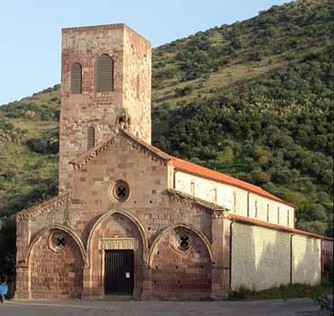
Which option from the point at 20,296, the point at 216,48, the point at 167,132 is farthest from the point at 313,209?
the point at 216,48

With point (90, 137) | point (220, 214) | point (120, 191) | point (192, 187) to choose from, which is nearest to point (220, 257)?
point (220, 214)

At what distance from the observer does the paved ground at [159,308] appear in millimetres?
29578

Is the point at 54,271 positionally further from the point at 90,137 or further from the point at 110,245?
the point at 90,137

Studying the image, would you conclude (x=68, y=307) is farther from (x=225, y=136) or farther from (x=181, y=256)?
(x=225, y=136)

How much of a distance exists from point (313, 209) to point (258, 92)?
23222 mm

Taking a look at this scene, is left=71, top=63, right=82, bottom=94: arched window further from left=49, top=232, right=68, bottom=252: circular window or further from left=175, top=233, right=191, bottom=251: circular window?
left=175, top=233, right=191, bottom=251: circular window

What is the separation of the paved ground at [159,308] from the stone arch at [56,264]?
2264mm

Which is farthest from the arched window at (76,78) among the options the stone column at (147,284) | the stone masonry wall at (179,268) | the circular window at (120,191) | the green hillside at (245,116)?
the stone column at (147,284)

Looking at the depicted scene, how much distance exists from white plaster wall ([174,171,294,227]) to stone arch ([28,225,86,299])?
562 cm

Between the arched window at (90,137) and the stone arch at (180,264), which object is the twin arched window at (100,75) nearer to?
the arched window at (90,137)

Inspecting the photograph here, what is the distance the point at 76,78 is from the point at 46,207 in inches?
399

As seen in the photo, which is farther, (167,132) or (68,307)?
(167,132)

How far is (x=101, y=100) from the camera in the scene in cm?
4641

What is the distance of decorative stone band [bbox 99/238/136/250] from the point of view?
125 ft
